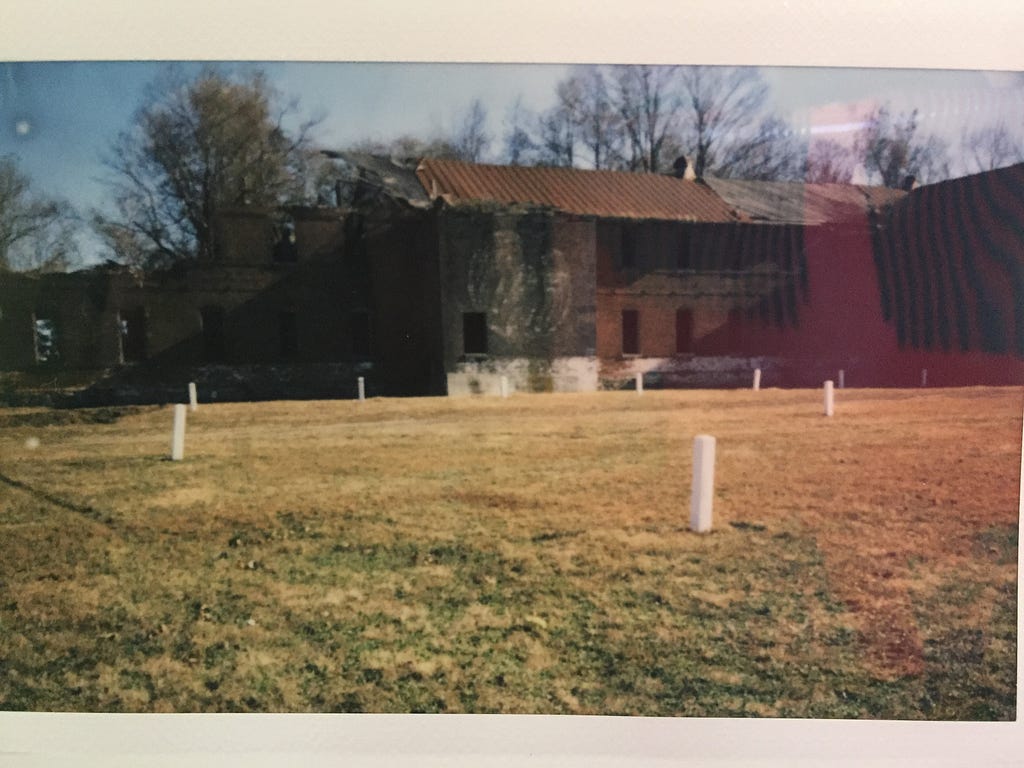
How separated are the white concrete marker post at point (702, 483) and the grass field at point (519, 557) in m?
0.04

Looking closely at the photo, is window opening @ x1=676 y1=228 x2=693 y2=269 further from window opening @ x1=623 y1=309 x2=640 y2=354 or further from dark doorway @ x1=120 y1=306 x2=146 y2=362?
dark doorway @ x1=120 y1=306 x2=146 y2=362

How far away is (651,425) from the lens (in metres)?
1.59

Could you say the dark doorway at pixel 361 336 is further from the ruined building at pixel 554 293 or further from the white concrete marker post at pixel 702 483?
the white concrete marker post at pixel 702 483

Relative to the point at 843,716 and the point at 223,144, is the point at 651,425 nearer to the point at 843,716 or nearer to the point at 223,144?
the point at 843,716

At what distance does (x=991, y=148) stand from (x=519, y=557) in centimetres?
191

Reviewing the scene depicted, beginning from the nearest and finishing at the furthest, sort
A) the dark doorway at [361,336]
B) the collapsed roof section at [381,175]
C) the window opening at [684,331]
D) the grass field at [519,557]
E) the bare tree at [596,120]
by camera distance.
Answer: the grass field at [519,557], the bare tree at [596,120], the collapsed roof section at [381,175], the dark doorway at [361,336], the window opening at [684,331]

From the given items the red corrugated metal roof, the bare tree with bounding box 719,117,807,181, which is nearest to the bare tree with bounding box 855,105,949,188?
the bare tree with bounding box 719,117,807,181

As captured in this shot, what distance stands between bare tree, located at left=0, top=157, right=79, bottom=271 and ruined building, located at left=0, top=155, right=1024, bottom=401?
0.20 feet

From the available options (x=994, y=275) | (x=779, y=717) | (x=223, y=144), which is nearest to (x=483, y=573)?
(x=779, y=717)

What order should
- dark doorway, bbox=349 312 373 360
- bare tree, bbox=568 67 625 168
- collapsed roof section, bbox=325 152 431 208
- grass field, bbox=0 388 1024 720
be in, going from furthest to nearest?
dark doorway, bbox=349 312 373 360 < collapsed roof section, bbox=325 152 431 208 < bare tree, bbox=568 67 625 168 < grass field, bbox=0 388 1024 720

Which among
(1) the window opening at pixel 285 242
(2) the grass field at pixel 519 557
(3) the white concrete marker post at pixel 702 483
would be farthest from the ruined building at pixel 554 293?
(3) the white concrete marker post at pixel 702 483

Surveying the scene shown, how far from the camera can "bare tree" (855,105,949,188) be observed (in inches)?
58.3

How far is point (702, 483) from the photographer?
152 centimetres

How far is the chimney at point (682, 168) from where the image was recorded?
1.58 meters
